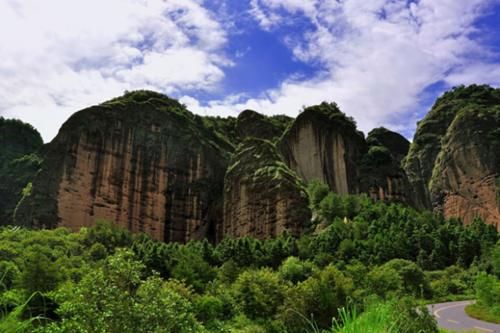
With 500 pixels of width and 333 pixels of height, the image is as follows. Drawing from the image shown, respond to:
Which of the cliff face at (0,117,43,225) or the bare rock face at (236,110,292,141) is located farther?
the cliff face at (0,117,43,225)

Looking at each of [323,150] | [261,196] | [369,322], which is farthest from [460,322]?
[323,150]

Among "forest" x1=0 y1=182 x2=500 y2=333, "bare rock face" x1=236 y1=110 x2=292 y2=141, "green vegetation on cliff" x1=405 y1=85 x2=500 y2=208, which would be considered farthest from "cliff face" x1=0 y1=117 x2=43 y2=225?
"green vegetation on cliff" x1=405 y1=85 x2=500 y2=208

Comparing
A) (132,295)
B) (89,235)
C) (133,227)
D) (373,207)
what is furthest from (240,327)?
(133,227)

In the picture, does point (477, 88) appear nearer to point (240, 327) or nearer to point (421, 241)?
point (421, 241)

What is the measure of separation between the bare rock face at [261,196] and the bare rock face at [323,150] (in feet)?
44.6

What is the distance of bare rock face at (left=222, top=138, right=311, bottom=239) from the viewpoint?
6638 centimetres

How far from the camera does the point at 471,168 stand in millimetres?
82750

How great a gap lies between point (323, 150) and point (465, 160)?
21.7 meters

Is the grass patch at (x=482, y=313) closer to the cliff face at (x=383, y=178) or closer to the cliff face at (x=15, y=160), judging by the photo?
the cliff face at (x=383, y=178)

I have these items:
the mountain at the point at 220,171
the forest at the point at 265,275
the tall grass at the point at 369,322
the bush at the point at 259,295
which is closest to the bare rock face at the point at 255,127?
the mountain at the point at 220,171

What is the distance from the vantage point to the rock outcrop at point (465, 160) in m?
80.1

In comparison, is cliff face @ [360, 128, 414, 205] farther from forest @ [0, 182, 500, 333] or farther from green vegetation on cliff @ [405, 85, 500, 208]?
forest @ [0, 182, 500, 333]

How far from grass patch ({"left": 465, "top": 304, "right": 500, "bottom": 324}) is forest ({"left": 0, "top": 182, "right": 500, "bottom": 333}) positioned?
0.20m

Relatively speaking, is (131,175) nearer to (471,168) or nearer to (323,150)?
(323,150)
